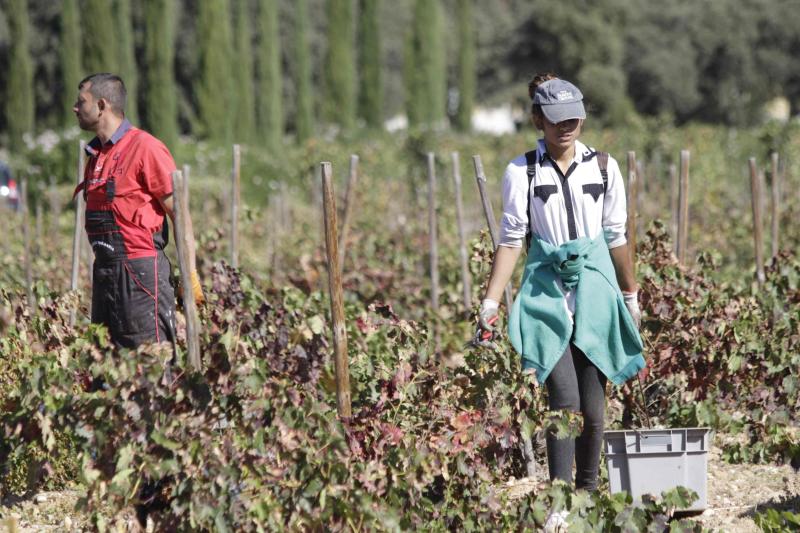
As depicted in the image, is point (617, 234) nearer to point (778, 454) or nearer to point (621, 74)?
point (778, 454)

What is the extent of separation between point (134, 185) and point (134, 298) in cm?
39

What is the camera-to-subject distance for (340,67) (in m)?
30.4

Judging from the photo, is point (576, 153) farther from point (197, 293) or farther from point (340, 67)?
point (340, 67)

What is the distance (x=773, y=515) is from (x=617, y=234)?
3.33ft

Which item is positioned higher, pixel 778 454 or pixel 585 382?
pixel 585 382

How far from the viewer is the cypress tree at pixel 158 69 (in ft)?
75.3

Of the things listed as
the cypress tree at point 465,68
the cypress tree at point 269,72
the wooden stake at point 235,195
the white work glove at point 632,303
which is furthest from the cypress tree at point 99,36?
the white work glove at point 632,303

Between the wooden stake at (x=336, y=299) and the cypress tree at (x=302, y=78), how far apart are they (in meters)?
25.5

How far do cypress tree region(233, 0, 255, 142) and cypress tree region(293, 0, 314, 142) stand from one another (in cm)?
115

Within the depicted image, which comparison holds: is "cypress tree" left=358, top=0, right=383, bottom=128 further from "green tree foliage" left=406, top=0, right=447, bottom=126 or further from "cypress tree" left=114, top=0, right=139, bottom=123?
"cypress tree" left=114, top=0, right=139, bottom=123

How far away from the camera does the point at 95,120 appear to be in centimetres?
418

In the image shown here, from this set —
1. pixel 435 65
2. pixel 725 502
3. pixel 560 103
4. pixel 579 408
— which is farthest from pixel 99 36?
pixel 579 408

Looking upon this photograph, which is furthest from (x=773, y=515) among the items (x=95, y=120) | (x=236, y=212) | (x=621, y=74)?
(x=621, y=74)

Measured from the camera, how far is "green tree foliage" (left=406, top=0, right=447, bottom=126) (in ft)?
109
